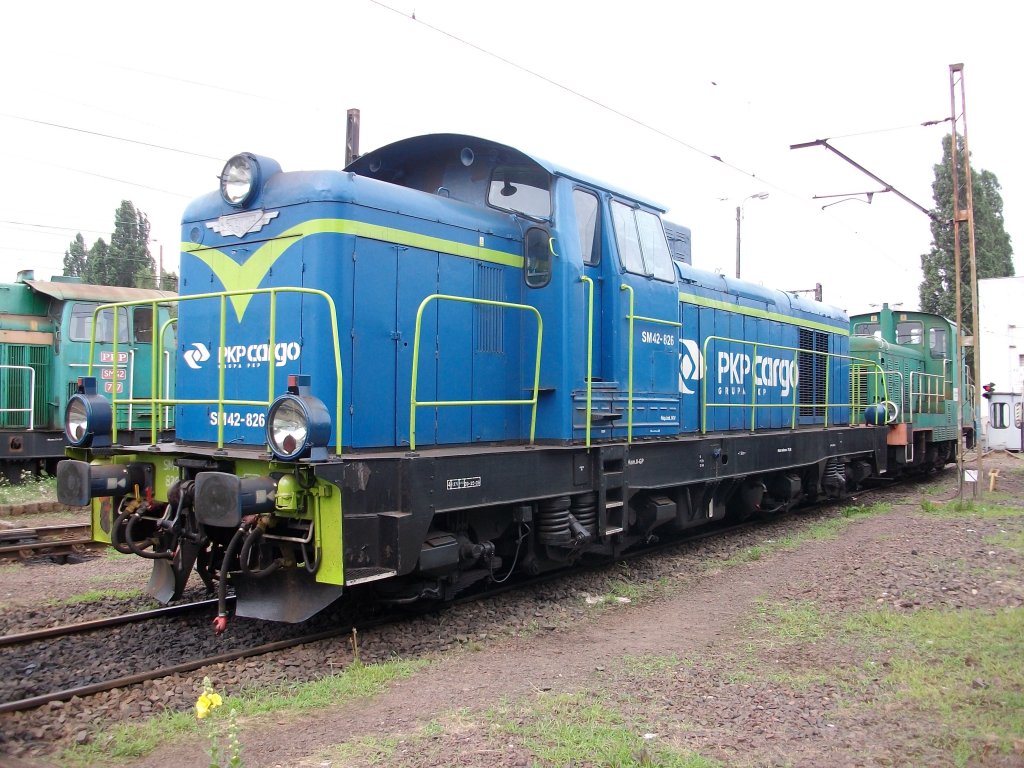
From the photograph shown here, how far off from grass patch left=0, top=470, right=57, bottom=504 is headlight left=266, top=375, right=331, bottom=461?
8.34 metres

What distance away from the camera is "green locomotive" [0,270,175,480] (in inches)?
516

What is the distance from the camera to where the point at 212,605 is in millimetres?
6238

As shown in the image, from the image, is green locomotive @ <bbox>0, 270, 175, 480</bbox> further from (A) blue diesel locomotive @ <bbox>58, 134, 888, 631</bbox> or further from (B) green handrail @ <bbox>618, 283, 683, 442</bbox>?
(B) green handrail @ <bbox>618, 283, 683, 442</bbox>

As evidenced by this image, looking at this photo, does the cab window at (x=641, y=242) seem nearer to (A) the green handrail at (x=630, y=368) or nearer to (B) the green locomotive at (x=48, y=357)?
(A) the green handrail at (x=630, y=368)

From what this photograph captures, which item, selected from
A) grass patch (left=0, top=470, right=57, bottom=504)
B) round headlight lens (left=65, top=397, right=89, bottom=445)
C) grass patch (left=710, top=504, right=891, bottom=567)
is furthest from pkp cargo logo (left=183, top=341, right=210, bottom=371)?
grass patch (left=0, top=470, right=57, bottom=504)

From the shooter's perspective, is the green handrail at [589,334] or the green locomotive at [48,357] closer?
the green handrail at [589,334]

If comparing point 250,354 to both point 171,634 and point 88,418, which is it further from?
point 171,634

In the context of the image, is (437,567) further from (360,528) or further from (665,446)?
(665,446)

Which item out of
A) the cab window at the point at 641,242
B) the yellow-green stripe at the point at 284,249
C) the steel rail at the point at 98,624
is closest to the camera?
the steel rail at the point at 98,624

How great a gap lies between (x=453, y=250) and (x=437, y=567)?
Answer: 243 centimetres

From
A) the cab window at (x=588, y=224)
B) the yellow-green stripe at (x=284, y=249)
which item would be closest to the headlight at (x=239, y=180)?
the yellow-green stripe at (x=284, y=249)

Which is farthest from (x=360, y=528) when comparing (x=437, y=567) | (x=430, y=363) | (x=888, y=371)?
(x=888, y=371)

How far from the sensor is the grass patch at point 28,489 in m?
12.0

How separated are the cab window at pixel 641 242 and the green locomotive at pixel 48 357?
8517 millimetres
